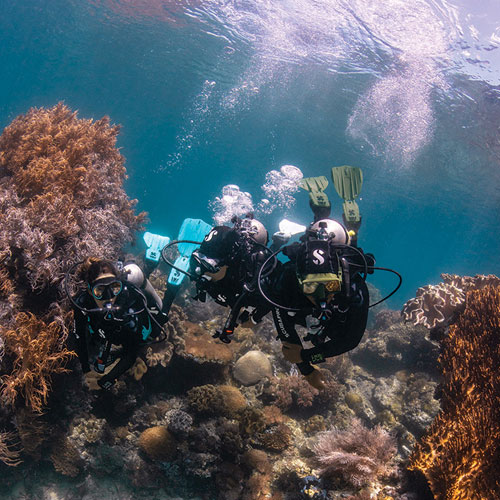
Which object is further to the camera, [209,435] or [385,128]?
[385,128]

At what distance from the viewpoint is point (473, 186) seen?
32219 millimetres

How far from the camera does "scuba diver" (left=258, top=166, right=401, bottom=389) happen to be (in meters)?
3.31

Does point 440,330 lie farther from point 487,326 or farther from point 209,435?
point 209,435

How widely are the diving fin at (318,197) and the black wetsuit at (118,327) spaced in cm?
370

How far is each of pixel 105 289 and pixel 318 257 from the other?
2681 millimetres

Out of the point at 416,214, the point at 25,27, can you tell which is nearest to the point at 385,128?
the point at 416,214

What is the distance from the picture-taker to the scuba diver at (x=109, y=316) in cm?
380

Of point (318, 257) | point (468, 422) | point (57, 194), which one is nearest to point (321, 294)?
point (318, 257)

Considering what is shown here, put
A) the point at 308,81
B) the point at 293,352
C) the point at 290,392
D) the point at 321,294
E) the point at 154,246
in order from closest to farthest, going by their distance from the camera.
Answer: the point at 321,294 < the point at 293,352 < the point at 154,246 < the point at 290,392 < the point at 308,81

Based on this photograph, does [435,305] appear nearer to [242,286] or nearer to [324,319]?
[324,319]

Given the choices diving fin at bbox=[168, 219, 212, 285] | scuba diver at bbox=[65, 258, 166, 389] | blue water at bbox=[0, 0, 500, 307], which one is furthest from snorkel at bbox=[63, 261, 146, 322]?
blue water at bbox=[0, 0, 500, 307]

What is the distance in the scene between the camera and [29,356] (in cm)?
428

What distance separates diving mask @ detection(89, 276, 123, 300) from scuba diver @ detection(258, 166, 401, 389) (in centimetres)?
184

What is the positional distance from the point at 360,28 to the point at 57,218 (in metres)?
21.0
